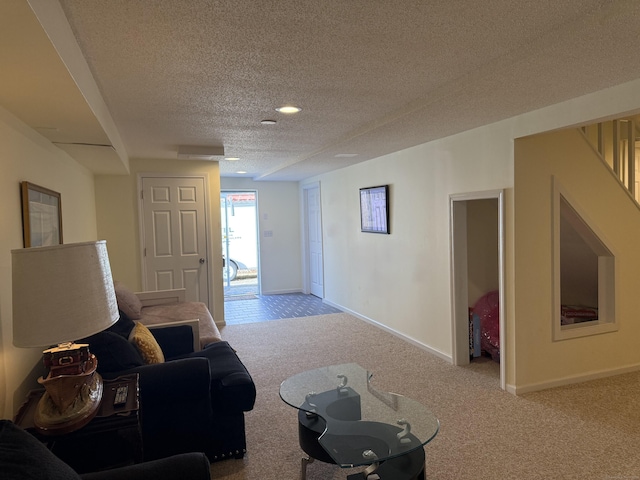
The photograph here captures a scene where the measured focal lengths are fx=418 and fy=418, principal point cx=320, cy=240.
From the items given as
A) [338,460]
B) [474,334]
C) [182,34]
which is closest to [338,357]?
[474,334]

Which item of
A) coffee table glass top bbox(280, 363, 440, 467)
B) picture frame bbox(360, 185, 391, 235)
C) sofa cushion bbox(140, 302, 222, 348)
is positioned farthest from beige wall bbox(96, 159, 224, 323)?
coffee table glass top bbox(280, 363, 440, 467)

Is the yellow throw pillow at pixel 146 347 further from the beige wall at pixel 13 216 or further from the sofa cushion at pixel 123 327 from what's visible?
the beige wall at pixel 13 216

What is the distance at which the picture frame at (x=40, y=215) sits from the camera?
2.23 meters

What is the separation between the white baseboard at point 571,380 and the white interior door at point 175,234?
3.93 m

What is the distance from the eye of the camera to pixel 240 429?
262 cm

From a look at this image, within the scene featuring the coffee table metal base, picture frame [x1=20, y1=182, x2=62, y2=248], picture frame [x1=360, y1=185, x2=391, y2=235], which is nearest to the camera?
the coffee table metal base

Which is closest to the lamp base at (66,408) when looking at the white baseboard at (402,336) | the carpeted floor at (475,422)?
the carpeted floor at (475,422)

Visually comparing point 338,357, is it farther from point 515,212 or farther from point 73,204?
point 73,204

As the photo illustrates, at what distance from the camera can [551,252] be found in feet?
11.7

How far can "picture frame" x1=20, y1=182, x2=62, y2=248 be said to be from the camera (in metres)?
2.23

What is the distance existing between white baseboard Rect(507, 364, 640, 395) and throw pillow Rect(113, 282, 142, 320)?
340 cm

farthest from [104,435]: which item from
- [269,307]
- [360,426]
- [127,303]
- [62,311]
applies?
[269,307]

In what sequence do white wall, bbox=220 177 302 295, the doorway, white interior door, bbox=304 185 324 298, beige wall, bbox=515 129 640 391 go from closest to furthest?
beige wall, bbox=515 129 640 391 → white interior door, bbox=304 185 324 298 → white wall, bbox=220 177 302 295 → the doorway

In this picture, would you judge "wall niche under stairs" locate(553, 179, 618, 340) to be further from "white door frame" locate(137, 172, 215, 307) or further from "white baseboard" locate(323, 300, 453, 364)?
"white door frame" locate(137, 172, 215, 307)
